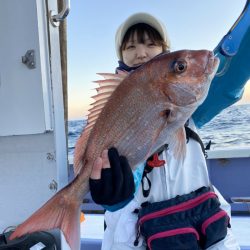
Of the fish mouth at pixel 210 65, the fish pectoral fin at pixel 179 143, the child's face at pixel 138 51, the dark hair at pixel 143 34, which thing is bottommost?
the fish pectoral fin at pixel 179 143

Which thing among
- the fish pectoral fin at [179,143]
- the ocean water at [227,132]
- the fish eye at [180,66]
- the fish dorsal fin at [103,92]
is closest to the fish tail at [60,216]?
the fish dorsal fin at [103,92]

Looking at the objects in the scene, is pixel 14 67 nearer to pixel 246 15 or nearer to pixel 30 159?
pixel 30 159

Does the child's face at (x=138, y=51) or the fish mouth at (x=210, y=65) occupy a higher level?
the child's face at (x=138, y=51)

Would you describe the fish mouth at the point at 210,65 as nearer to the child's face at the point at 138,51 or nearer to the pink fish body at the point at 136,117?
the pink fish body at the point at 136,117

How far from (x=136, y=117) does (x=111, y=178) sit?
230mm

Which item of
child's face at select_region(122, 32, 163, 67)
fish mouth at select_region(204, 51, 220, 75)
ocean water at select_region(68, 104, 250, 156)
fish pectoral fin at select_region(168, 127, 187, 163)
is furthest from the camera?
ocean water at select_region(68, 104, 250, 156)

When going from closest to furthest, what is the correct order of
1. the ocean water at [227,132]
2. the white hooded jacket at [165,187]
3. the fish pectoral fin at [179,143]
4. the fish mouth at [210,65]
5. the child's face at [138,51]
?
the fish mouth at [210,65]
the fish pectoral fin at [179,143]
the white hooded jacket at [165,187]
the child's face at [138,51]
the ocean water at [227,132]

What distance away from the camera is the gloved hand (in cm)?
98

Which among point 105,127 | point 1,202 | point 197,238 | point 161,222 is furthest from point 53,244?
point 105,127

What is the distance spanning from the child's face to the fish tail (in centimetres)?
67

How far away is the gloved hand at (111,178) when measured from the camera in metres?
0.98

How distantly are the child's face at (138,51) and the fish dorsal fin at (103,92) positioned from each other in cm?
40

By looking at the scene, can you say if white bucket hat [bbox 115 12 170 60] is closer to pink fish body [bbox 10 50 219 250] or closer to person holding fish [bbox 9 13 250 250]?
person holding fish [bbox 9 13 250 250]

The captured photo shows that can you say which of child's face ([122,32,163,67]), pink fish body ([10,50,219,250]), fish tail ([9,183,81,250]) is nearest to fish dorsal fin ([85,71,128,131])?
pink fish body ([10,50,219,250])
